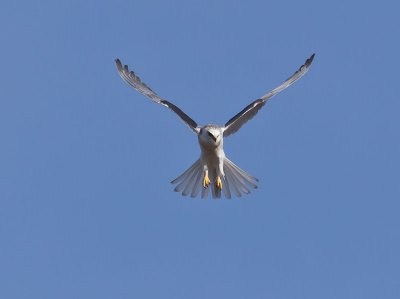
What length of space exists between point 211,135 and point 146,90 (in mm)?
2262

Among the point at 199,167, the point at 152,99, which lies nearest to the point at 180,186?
the point at 199,167

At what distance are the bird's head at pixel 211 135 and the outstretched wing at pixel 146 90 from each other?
27 centimetres

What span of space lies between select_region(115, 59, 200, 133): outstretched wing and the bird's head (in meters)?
0.27

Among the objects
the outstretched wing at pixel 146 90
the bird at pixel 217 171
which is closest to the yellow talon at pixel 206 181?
the bird at pixel 217 171

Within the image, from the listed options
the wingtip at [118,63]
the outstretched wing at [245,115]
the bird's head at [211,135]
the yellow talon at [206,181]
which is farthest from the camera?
the wingtip at [118,63]

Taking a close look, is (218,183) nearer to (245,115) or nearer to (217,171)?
(217,171)

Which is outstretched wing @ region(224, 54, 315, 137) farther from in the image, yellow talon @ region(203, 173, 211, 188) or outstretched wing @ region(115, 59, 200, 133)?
yellow talon @ region(203, 173, 211, 188)

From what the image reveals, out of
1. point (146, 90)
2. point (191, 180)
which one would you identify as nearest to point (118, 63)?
point (146, 90)

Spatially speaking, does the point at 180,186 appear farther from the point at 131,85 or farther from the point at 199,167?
the point at 131,85

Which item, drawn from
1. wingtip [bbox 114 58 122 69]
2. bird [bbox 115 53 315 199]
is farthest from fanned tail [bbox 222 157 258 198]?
wingtip [bbox 114 58 122 69]

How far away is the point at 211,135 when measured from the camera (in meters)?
12.8

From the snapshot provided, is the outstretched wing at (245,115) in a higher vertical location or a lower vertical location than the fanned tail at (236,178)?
higher

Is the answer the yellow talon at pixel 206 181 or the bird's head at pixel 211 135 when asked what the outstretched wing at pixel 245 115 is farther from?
the yellow talon at pixel 206 181

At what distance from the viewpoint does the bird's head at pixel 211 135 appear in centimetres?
1285
